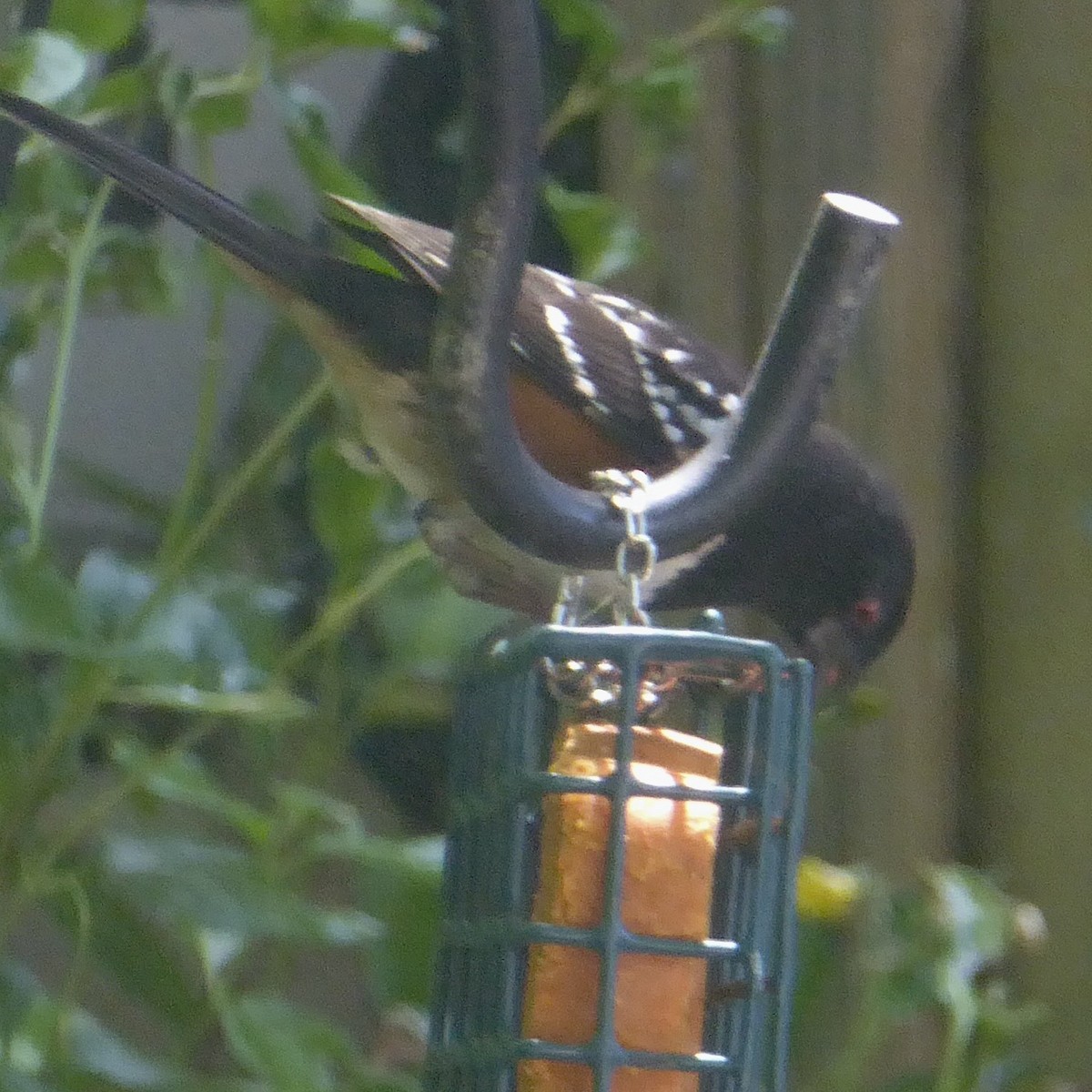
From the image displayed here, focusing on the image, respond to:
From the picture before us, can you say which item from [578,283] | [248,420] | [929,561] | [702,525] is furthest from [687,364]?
[702,525]

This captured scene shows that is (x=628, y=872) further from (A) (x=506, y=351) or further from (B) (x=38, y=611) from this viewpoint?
(B) (x=38, y=611)

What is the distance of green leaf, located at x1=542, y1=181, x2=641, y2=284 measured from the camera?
138 centimetres

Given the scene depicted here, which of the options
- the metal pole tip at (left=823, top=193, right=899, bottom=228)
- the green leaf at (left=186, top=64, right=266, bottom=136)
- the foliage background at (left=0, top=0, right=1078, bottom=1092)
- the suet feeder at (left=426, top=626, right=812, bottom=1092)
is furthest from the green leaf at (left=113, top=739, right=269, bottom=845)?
the metal pole tip at (left=823, top=193, right=899, bottom=228)

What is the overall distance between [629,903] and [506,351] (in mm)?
230

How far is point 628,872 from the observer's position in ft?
2.47

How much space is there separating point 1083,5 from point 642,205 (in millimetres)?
437

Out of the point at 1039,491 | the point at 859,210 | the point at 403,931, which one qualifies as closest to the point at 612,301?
the point at 1039,491

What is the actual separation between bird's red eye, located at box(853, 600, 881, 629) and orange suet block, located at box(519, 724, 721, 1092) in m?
0.69

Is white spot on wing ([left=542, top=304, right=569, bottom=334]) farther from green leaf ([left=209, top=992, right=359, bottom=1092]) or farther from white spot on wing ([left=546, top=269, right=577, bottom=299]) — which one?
green leaf ([left=209, top=992, right=359, bottom=1092])

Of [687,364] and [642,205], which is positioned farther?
[642,205]

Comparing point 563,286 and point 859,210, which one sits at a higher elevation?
point 563,286

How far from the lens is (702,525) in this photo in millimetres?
725

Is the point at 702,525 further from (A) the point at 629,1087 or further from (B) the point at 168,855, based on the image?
(B) the point at 168,855

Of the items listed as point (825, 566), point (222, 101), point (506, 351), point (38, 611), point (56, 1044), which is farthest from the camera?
point (825, 566)
